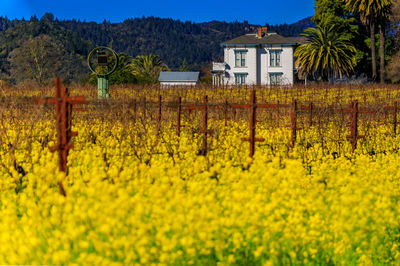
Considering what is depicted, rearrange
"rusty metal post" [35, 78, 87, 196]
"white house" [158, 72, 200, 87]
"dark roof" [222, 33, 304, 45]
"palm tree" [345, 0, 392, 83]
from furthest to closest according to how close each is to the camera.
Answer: "white house" [158, 72, 200, 87], "dark roof" [222, 33, 304, 45], "palm tree" [345, 0, 392, 83], "rusty metal post" [35, 78, 87, 196]

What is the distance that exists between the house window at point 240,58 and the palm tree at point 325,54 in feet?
21.6

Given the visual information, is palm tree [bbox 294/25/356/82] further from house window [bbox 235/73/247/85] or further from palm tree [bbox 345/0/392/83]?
house window [bbox 235/73/247/85]

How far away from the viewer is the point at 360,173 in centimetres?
804

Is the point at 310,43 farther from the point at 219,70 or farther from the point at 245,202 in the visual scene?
the point at 245,202

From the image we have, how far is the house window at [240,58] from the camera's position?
165ft

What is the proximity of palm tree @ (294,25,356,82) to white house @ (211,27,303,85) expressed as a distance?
13.8 ft

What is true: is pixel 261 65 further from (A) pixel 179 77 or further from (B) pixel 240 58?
(A) pixel 179 77

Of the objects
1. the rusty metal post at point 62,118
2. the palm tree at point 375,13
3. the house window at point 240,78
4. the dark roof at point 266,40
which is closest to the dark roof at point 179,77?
the dark roof at point 266,40

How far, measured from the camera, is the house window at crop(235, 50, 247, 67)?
165 ft

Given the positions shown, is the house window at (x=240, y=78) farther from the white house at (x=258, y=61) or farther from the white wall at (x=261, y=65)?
the white wall at (x=261, y=65)

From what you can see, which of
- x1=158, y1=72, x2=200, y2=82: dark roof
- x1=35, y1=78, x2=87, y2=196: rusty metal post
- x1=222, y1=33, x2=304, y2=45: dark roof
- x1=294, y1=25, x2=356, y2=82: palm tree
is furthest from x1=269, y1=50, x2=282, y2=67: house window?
x1=35, y1=78, x2=87, y2=196: rusty metal post

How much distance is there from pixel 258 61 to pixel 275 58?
1.80 meters

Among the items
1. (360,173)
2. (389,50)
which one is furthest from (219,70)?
(360,173)

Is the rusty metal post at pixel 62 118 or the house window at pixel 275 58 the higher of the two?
the house window at pixel 275 58
